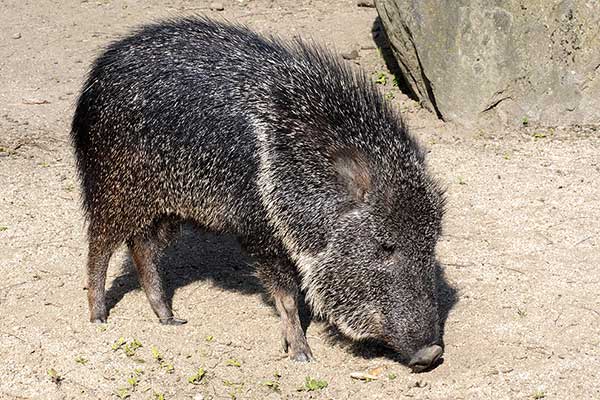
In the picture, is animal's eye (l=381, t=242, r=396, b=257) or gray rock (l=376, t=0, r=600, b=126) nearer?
animal's eye (l=381, t=242, r=396, b=257)

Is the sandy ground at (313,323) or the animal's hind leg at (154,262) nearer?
the sandy ground at (313,323)

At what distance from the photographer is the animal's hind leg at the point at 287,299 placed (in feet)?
15.3

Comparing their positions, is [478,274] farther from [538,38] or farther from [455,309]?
[538,38]

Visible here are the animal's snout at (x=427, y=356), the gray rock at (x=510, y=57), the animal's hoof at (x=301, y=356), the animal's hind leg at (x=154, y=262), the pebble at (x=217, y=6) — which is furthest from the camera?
the pebble at (x=217, y=6)

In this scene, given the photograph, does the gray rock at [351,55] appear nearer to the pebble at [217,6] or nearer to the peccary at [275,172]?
the pebble at [217,6]

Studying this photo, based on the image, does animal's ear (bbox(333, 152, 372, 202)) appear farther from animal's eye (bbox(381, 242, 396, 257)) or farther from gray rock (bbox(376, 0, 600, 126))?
gray rock (bbox(376, 0, 600, 126))

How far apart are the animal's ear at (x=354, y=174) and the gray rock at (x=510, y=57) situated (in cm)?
327

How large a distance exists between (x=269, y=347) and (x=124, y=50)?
169 cm

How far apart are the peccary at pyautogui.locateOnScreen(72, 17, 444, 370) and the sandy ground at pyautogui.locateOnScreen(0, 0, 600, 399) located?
32 centimetres

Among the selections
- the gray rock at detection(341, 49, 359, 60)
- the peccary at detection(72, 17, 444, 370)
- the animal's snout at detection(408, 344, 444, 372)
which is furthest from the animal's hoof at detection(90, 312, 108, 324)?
the gray rock at detection(341, 49, 359, 60)

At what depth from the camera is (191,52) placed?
479 centimetres

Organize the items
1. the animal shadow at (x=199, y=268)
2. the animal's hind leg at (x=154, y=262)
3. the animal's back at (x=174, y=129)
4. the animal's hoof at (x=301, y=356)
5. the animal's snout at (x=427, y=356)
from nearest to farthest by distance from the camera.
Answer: the animal's snout at (x=427, y=356) < the animal's back at (x=174, y=129) < the animal's hoof at (x=301, y=356) < the animal's hind leg at (x=154, y=262) < the animal shadow at (x=199, y=268)

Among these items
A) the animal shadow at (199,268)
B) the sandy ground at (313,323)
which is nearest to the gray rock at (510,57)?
the sandy ground at (313,323)

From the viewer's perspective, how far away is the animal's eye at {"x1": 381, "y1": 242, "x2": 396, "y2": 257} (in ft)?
14.4
